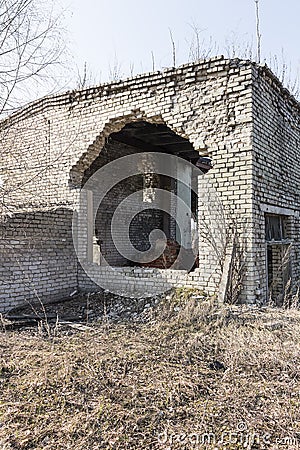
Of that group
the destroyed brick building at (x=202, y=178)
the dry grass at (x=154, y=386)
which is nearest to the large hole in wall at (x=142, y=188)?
the destroyed brick building at (x=202, y=178)

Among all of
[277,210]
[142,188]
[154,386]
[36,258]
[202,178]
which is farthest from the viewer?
[142,188]

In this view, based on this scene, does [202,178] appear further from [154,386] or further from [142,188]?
[142,188]

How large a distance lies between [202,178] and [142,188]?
5325mm

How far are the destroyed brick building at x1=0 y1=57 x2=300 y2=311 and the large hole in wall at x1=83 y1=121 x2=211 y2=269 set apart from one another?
0.93 feet

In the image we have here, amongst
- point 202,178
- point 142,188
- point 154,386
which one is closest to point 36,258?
point 202,178

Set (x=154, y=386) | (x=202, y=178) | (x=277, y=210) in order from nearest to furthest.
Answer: (x=154, y=386)
(x=202, y=178)
(x=277, y=210)

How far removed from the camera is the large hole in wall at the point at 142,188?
10047 millimetres

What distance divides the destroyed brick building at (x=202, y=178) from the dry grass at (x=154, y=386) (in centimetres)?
168

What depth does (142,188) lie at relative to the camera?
39.6ft

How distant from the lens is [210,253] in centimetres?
678

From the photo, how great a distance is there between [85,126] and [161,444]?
7259mm

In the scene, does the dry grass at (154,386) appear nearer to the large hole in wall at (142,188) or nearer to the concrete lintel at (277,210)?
the concrete lintel at (277,210)

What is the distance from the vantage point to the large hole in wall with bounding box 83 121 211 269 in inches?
396

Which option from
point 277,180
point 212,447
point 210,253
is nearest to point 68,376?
point 212,447
